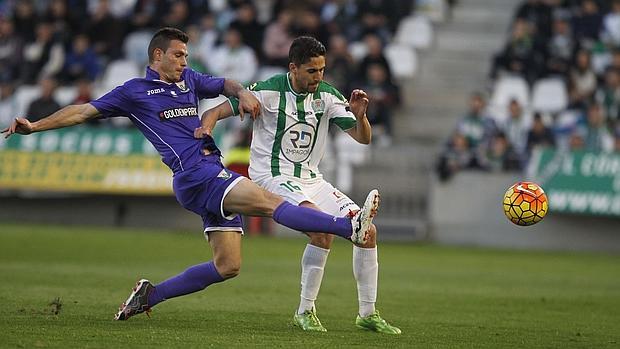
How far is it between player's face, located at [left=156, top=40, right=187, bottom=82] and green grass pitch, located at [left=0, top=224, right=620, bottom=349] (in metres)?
1.96

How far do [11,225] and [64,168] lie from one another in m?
1.75

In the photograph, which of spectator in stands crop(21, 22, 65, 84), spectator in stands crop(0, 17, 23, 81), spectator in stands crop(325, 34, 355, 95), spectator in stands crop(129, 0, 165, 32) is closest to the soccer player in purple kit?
spectator in stands crop(325, 34, 355, 95)

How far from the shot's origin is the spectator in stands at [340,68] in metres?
24.5

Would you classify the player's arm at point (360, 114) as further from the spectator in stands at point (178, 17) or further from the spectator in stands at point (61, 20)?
the spectator in stands at point (61, 20)

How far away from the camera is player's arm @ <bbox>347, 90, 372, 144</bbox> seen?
9163mm

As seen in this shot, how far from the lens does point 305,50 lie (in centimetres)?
930

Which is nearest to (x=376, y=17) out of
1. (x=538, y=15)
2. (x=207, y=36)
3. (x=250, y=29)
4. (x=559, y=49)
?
(x=250, y=29)

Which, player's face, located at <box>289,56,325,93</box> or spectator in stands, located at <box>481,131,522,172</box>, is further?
spectator in stands, located at <box>481,131,522,172</box>

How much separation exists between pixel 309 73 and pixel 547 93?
15.4m

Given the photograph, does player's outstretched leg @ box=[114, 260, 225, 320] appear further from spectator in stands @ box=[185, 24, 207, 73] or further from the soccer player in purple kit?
spectator in stands @ box=[185, 24, 207, 73]

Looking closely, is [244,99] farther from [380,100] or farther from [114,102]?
[380,100]

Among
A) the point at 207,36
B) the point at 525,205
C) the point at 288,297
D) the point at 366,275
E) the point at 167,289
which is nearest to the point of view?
the point at 366,275

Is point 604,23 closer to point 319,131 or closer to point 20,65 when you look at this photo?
point 20,65

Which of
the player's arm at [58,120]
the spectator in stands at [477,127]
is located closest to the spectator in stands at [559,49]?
the spectator in stands at [477,127]
